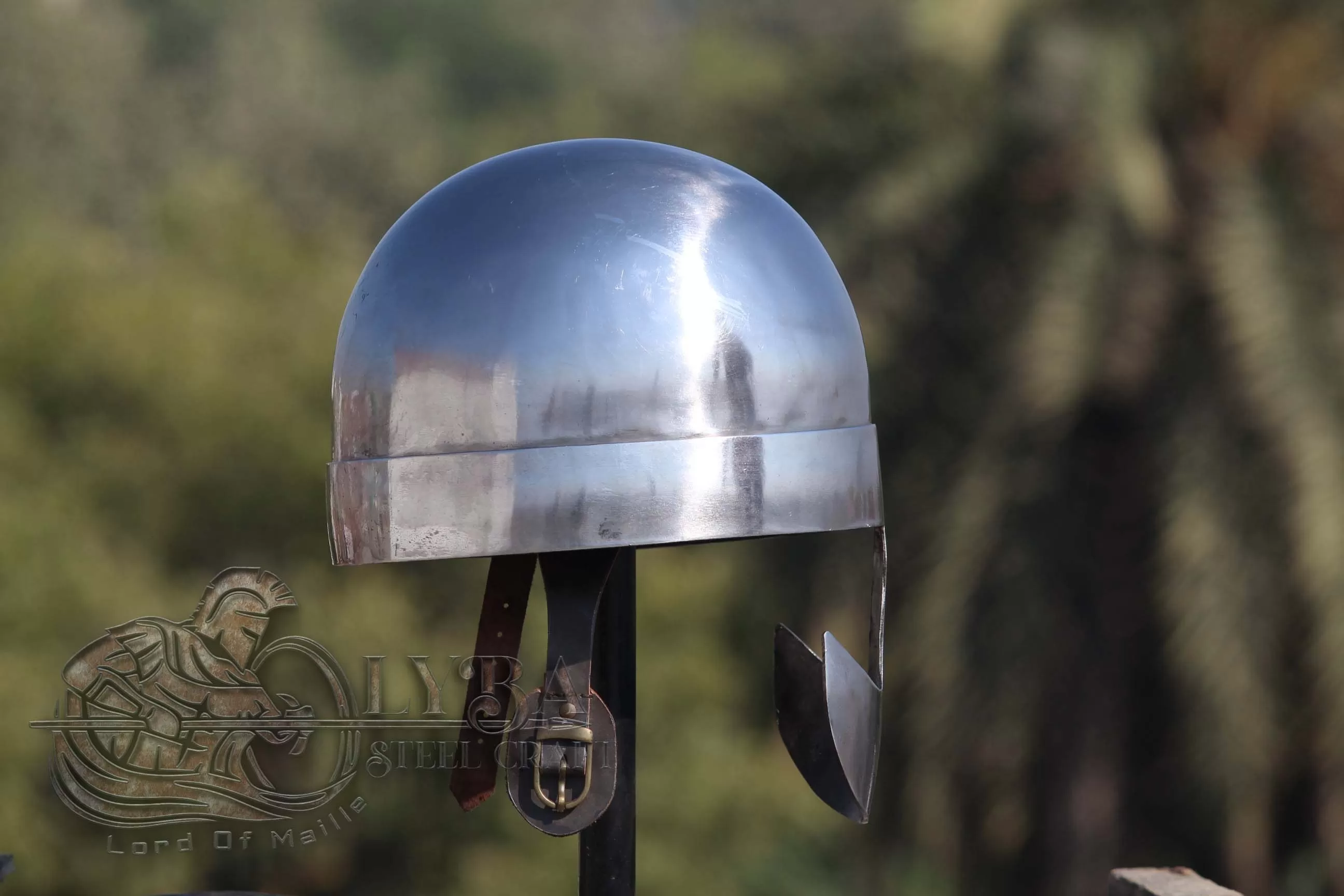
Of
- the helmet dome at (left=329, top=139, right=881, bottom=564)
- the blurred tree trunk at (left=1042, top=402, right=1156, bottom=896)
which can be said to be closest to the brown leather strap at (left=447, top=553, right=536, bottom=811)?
the helmet dome at (left=329, top=139, right=881, bottom=564)

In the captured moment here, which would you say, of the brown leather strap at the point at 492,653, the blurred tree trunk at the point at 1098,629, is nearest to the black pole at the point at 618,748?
the brown leather strap at the point at 492,653

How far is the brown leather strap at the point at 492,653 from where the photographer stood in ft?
7.28

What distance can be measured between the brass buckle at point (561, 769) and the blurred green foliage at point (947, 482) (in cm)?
468

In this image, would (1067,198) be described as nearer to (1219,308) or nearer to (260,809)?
(1219,308)

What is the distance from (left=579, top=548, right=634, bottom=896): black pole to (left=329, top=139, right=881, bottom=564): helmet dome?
30 cm

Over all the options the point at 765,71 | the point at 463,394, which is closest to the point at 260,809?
the point at 463,394

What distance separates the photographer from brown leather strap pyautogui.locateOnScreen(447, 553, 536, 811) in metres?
2.22

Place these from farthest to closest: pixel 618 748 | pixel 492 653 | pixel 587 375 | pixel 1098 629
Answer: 1. pixel 1098 629
2. pixel 492 653
3. pixel 618 748
4. pixel 587 375

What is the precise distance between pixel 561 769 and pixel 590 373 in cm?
46

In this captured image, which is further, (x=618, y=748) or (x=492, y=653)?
(x=492, y=653)

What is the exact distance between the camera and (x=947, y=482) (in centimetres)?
706

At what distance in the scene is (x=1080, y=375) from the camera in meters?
6.30

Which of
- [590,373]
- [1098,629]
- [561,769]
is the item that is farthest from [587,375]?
[1098,629]

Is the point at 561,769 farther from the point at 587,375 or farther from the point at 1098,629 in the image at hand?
the point at 1098,629
